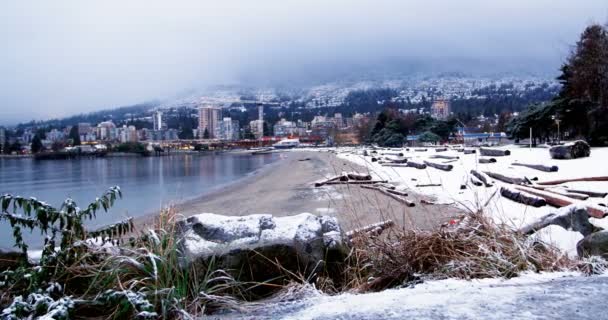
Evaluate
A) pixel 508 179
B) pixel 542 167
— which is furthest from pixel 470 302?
pixel 542 167

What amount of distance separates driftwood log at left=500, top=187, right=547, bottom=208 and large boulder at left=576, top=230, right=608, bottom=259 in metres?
4.55

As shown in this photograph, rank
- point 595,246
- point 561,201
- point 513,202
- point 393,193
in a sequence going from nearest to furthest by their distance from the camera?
point 595,246 → point 561,201 → point 513,202 → point 393,193

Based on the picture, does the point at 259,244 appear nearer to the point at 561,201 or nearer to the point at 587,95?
the point at 561,201

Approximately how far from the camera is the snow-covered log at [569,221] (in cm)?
543

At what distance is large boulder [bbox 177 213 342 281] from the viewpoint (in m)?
3.82

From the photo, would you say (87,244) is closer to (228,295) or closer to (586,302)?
(228,295)

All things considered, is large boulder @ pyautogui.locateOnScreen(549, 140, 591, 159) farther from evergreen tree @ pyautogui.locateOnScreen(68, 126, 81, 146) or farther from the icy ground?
evergreen tree @ pyautogui.locateOnScreen(68, 126, 81, 146)

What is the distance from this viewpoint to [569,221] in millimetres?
5523

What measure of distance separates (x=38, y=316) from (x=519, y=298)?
10.3 ft

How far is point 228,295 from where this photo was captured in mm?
3459

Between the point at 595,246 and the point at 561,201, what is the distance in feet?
17.9

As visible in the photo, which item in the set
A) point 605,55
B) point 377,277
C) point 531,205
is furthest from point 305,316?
point 605,55

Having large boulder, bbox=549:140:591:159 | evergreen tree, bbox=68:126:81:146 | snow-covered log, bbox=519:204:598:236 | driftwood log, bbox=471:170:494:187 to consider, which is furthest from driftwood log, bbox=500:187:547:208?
evergreen tree, bbox=68:126:81:146

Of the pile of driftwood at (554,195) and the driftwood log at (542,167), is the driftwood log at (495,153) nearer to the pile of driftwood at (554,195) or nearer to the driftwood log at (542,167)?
the driftwood log at (542,167)
